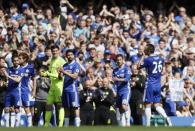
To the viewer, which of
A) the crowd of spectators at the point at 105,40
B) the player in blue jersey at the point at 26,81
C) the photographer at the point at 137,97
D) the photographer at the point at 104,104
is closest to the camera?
the photographer at the point at 104,104

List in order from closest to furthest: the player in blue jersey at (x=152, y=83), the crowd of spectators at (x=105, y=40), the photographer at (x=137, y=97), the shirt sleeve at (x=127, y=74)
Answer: the player in blue jersey at (x=152, y=83), the shirt sleeve at (x=127, y=74), the photographer at (x=137, y=97), the crowd of spectators at (x=105, y=40)

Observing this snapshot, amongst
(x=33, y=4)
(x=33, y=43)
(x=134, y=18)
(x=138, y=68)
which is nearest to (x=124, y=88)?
(x=138, y=68)

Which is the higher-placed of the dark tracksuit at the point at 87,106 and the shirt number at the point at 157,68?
the shirt number at the point at 157,68

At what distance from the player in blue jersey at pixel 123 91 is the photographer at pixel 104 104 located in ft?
1.72

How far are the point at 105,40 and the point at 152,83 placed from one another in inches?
140

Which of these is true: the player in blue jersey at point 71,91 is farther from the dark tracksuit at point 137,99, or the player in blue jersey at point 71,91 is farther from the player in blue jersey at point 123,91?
the dark tracksuit at point 137,99

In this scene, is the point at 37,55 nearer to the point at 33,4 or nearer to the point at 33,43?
the point at 33,43

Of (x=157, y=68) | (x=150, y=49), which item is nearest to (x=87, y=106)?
(x=157, y=68)

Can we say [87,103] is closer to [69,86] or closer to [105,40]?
[69,86]

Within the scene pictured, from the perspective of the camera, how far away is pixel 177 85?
1795cm

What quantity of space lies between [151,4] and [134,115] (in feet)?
25.3

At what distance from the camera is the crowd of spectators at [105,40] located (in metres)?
17.2

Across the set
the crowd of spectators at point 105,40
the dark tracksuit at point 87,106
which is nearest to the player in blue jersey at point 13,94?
the crowd of spectators at point 105,40

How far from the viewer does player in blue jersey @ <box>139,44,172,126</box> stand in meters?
16.3
